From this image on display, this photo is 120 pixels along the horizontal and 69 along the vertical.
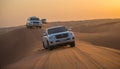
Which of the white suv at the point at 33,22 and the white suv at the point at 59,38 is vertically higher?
the white suv at the point at 59,38

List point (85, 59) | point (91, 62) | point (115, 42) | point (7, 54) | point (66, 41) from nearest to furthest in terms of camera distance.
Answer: point (91, 62) → point (85, 59) → point (66, 41) → point (115, 42) → point (7, 54)

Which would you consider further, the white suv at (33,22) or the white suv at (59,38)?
the white suv at (33,22)

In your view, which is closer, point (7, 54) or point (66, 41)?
point (66, 41)

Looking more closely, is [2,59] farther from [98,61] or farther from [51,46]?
[98,61]

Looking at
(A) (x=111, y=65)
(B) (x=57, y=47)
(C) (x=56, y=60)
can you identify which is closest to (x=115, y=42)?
(B) (x=57, y=47)

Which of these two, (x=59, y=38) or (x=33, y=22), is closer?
(x=59, y=38)

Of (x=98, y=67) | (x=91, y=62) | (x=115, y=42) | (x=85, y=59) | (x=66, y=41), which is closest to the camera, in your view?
(x=98, y=67)

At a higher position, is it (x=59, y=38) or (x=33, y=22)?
(x=59, y=38)

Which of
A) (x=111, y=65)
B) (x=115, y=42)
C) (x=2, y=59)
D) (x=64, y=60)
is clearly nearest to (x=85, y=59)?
(x=64, y=60)

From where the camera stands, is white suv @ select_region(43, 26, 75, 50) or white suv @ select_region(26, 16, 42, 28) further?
white suv @ select_region(26, 16, 42, 28)

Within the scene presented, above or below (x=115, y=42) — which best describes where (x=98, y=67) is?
above

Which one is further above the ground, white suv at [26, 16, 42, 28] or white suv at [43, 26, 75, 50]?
white suv at [43, 26, 75, 50]

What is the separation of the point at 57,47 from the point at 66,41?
176 cm

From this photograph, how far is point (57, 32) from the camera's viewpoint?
A: 30750 millimetres
